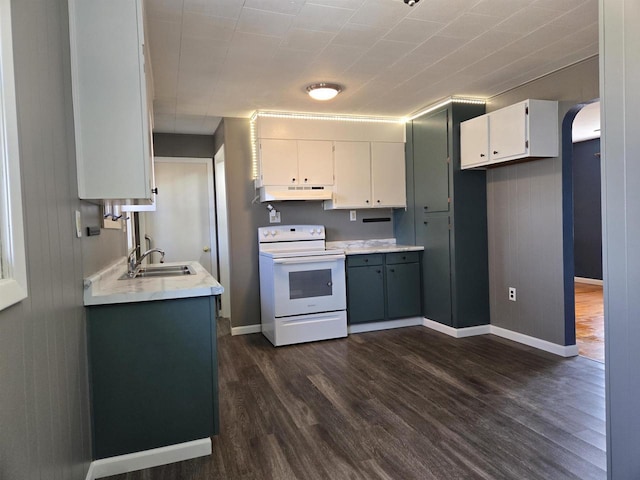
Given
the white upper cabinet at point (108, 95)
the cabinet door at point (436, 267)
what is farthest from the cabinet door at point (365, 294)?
the white upper cabinet at point (108, 95)

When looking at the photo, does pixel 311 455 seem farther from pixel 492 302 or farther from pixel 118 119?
pixel 492 302

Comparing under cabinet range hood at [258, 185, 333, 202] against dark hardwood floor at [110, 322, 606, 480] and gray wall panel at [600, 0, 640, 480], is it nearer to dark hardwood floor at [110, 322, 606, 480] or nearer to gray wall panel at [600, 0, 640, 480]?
dark hardwood floor at [110, 322, 606, 480]

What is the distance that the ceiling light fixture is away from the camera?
3.43 meters

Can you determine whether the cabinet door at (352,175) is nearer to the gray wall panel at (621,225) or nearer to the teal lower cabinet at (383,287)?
the teal lower cabinet at (383,287)

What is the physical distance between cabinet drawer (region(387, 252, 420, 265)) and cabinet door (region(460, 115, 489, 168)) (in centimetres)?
107

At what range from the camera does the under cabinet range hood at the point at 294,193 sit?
4160 millimetres

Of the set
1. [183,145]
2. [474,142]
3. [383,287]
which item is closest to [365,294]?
[383,287]

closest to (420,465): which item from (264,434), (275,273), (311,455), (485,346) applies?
(311,455)

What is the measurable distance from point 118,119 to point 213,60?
1.18m

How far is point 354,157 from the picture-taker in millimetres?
4508

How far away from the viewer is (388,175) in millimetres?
4648

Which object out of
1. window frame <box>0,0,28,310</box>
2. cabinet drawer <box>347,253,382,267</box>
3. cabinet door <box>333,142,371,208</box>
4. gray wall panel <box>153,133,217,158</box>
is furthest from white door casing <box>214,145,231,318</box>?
window frame <box>0,0,28,310</box>

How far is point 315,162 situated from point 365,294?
1.46 metres

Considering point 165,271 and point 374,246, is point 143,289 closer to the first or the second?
point 165,271
